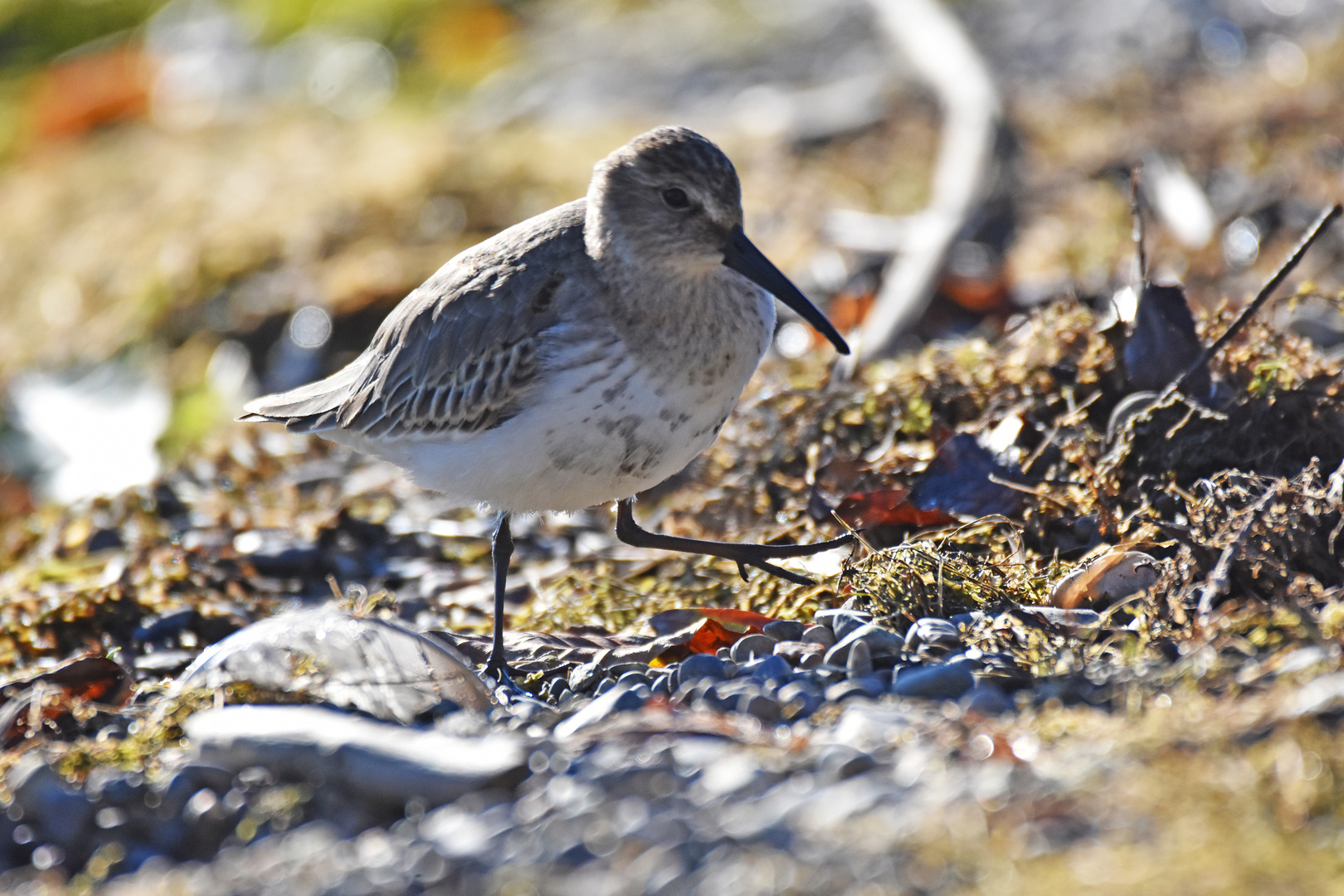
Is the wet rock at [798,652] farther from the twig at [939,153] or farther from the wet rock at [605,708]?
the twig at [939,153]

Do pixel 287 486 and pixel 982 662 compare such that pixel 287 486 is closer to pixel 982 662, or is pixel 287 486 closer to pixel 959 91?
pixel 982 662

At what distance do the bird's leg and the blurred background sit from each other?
1644 millimetres

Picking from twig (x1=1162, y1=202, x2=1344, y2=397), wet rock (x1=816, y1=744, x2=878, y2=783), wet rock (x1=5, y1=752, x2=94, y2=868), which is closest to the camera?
wet rock (x1=816, y1=744, x2=878, y2=783)

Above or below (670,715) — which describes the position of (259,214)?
above

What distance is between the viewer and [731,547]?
4.36 meters

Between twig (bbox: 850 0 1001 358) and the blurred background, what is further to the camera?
the blurred background

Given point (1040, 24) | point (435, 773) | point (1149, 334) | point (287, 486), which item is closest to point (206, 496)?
point (287, 486)

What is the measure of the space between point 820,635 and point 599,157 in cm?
557

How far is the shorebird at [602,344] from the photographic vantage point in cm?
391

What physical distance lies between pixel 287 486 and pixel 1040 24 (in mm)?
7026

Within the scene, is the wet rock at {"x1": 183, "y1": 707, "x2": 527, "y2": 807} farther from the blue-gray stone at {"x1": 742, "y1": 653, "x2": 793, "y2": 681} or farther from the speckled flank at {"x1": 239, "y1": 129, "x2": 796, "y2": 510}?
the speckled flank at {"x1": 239, "y1": 129, "x2": 796, "y2": 510}

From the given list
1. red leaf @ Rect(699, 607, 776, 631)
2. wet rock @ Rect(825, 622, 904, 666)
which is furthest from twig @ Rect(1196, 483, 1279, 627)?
red leaf @ Rect(699, 607, 776, 631)

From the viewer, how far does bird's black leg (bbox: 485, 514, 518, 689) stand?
403 cm

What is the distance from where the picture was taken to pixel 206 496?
5.95 metres
